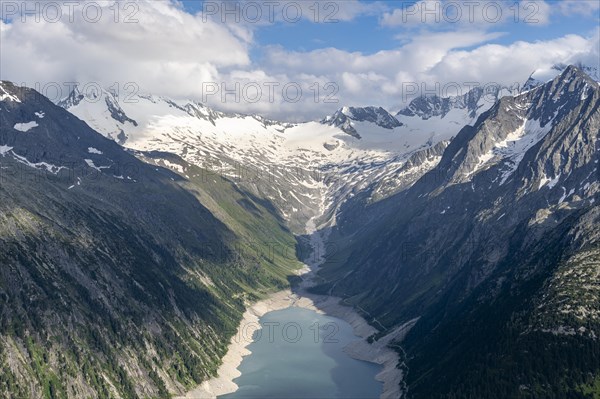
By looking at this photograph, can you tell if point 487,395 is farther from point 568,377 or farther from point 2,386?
point 2,386

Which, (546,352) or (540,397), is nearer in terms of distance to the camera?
(540,397)

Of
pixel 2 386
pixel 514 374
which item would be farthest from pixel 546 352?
pixel 2 386

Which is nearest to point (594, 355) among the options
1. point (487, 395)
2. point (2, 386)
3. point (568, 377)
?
point (568, 377)

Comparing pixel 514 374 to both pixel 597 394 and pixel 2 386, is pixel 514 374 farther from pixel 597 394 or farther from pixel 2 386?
pixel 2 386

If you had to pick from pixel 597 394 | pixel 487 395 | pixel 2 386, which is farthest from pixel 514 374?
pixel 2 386

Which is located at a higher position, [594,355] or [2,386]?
[594,355]

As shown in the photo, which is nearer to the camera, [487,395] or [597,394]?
[597,394]

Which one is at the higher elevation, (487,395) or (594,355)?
(594,355)
